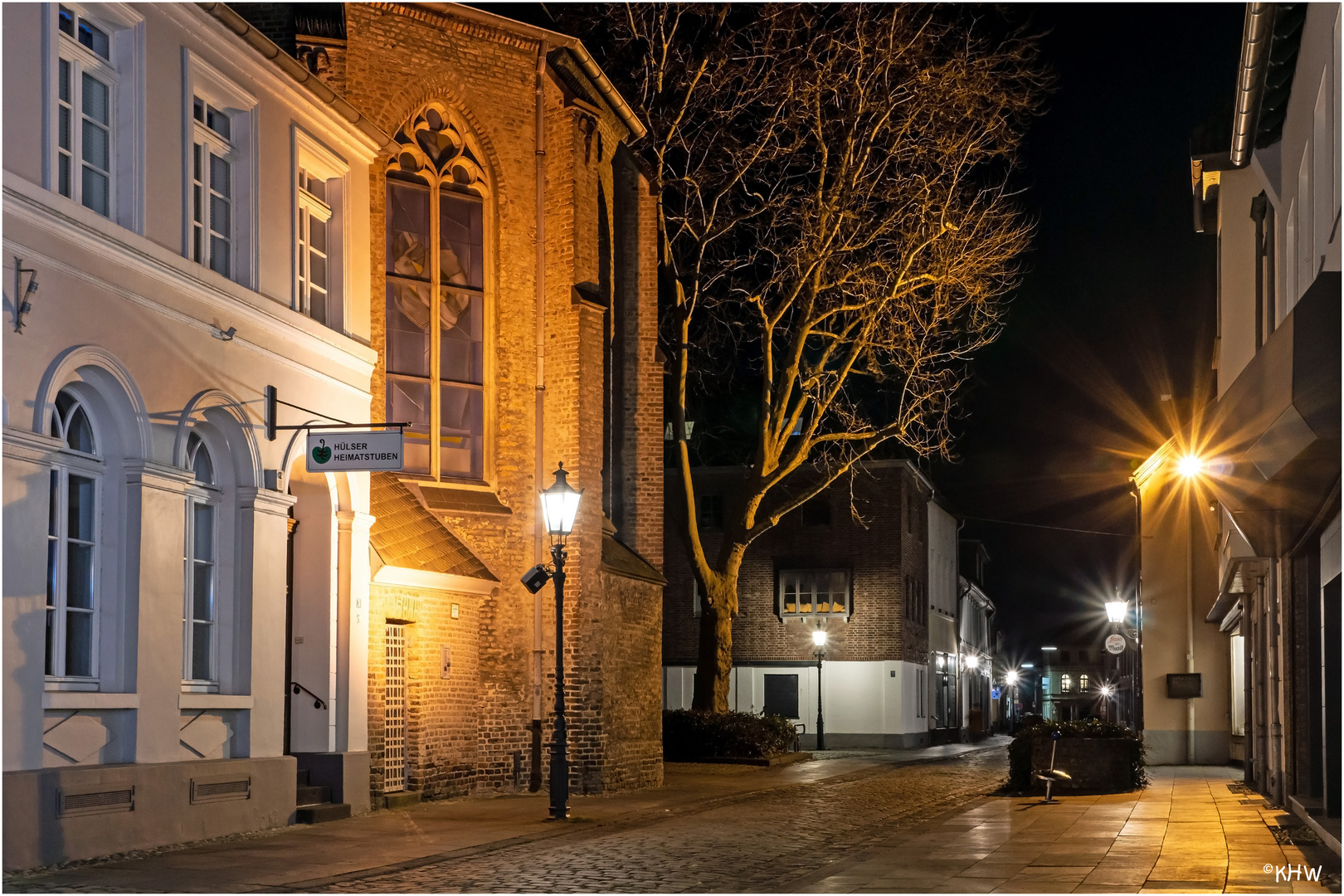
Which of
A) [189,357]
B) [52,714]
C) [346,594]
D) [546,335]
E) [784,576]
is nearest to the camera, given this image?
[52,714]

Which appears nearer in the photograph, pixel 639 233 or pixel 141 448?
pixel 141 448

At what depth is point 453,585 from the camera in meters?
19.5

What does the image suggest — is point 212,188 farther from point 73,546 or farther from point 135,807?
point 135,807

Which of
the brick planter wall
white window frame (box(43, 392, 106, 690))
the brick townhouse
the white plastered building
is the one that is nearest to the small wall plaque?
the brick planter wall

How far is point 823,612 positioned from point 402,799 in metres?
29.0

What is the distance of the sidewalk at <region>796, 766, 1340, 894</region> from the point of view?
1130 cm

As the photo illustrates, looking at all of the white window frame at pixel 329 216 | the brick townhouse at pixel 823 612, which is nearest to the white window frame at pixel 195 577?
the white window frame at pixel 329 216

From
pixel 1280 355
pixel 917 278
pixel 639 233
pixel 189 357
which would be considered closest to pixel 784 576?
pixel 917 278

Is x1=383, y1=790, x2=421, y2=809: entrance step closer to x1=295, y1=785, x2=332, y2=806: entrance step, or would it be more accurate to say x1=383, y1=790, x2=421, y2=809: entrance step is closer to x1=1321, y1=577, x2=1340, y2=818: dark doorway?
x1=295, y1=785, x2=332, y2=806: entrance step

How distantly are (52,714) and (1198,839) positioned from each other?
34.6 feet

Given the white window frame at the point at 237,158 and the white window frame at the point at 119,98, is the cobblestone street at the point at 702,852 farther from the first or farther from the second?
the white window frame at the point at 237,158

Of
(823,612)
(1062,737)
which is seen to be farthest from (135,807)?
(823,612)

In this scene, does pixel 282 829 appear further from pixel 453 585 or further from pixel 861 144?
pixel 861 144

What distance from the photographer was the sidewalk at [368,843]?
36.8 ft
